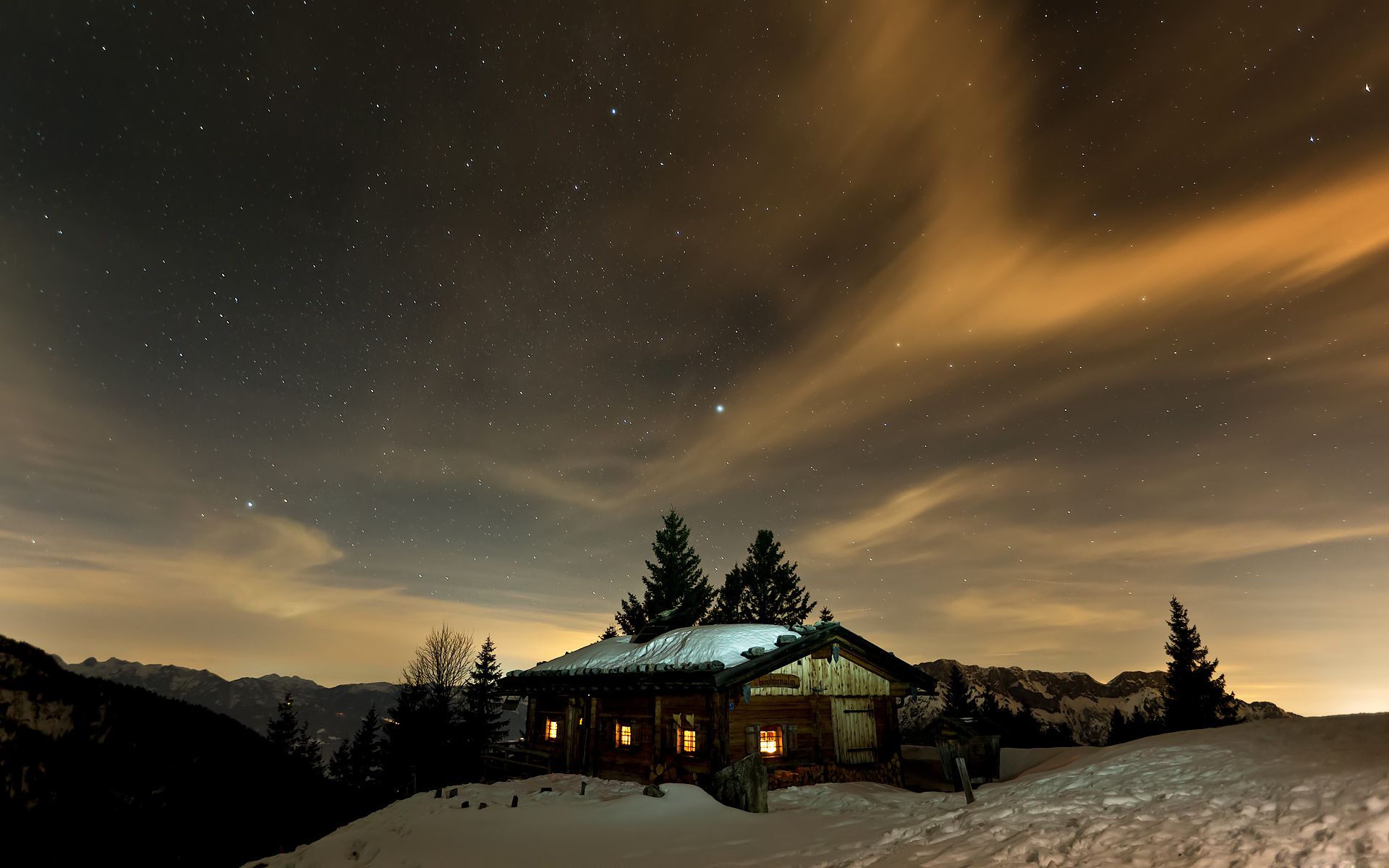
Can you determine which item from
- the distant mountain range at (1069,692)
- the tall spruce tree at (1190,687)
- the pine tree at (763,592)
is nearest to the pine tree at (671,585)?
the pine tree at (763,592)

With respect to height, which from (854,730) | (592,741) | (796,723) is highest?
(796,723)

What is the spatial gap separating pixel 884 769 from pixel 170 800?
65.2ft

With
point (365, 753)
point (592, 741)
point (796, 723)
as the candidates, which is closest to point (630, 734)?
point (592, 741)

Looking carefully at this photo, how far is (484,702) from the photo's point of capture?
5069 centimetres

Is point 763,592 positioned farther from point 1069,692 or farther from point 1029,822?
point 1069,692

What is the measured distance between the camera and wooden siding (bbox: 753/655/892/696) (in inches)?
813

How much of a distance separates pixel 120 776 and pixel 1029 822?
14687mm

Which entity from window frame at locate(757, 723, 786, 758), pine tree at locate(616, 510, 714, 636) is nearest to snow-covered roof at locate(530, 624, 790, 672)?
window frame at locate(757, 723, 786, 758)

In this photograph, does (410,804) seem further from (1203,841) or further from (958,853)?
(1203,841)

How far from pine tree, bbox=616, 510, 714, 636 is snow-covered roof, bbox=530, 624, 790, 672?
76.4ft

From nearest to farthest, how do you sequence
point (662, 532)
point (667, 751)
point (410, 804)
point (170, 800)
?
point (170, 800)
point (410, 804)
point (667, 751)
point (662, 532)

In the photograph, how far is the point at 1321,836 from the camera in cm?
652

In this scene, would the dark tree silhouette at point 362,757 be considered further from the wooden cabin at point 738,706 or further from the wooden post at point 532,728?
the wooden cabin at point 738,706

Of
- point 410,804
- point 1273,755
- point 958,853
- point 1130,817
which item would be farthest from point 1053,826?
point 410,804
